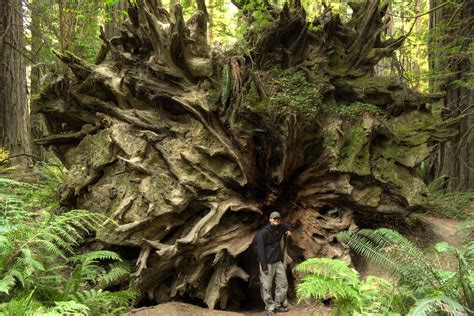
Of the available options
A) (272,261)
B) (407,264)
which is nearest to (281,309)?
(272,261)

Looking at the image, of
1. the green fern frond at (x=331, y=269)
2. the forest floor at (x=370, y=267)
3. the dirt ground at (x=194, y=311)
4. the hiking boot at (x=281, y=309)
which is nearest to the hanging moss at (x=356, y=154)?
the forest floor at (x=370, y=267)

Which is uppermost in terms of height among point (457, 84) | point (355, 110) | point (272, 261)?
Result: point (457, 84)

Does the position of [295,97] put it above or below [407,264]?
above

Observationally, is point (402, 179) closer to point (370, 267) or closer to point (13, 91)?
point (370, 267)

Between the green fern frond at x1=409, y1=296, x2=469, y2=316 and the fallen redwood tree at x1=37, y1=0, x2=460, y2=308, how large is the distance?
3.07m

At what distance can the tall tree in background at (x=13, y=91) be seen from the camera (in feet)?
31.8

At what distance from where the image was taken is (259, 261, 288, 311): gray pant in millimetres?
6086

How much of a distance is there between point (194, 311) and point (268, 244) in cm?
174

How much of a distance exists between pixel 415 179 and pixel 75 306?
674 centimetres

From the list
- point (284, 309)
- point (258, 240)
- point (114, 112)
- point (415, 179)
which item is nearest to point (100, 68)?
point (114, 112)

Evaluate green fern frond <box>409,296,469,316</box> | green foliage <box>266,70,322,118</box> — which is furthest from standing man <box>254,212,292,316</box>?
green fern frond <box>409,296,469,316</box>

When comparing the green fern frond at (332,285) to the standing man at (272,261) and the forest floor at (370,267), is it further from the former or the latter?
the standing man at (272,261)

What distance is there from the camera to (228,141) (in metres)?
7.04

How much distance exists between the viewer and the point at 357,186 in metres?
7.04
